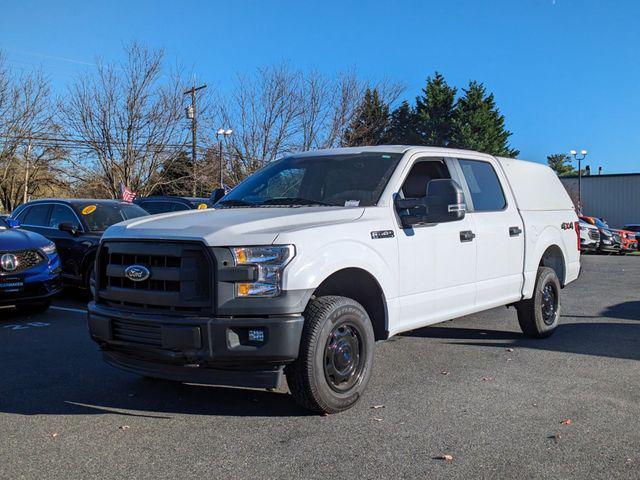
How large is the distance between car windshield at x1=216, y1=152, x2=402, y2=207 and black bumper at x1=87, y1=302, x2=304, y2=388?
143cm

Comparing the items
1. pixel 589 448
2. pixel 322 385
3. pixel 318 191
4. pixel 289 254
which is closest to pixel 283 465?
pixel 322 385

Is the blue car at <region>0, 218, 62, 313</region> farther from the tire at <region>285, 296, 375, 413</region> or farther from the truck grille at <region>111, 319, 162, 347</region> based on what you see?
the tire at <region>285, 296, 375, 413</region>

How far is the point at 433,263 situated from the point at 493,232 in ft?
3.56

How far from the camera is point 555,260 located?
7.59m

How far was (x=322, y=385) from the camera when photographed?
4293 mm

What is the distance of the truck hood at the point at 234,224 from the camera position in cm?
415

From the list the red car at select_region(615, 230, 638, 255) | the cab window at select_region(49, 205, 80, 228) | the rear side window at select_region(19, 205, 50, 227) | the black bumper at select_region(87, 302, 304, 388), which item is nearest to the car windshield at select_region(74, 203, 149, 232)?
the cab window at select_region(49, 205, 80, 228)

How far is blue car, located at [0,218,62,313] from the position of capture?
26.5ft

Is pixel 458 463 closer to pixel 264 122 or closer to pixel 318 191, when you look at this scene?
pixel 318 191

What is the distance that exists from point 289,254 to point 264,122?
25872mm

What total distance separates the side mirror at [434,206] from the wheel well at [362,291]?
1.96ft

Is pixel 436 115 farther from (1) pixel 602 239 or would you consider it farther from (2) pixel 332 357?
(2) pixel 332 357

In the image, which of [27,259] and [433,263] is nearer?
[433,263]

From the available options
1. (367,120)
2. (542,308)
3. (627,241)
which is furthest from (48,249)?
(627,241)
